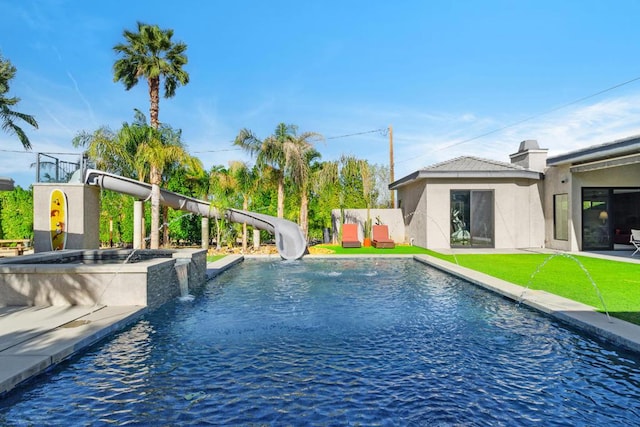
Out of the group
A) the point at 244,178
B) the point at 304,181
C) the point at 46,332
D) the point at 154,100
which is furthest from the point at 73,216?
the point at 46,332

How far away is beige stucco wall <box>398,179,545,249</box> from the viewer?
18812 mm

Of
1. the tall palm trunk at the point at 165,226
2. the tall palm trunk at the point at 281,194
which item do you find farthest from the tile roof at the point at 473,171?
the tall palm trunk at the point at 165,226

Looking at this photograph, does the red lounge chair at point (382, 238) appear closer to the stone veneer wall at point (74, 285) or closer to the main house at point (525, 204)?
the main house at point (525, 204)

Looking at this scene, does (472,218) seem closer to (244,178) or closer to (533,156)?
(533,156)

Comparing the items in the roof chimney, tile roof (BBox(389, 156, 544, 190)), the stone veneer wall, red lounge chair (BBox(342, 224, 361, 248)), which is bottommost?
the stone veneer wall

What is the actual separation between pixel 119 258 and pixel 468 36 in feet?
55.0

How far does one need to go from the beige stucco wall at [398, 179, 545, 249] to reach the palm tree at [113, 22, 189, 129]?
13.0 m

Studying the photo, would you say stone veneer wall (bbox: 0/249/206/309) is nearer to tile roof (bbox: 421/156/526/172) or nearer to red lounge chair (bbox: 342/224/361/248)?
red lounge chair (bbox: 342/224/361/248)

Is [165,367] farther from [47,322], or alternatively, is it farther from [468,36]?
[468,36]

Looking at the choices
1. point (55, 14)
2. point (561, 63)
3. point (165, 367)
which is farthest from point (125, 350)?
point (561, 63)

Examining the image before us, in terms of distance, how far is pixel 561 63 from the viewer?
18.2 meters

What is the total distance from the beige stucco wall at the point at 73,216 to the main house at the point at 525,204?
1398 cm

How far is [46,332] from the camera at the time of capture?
211 inches

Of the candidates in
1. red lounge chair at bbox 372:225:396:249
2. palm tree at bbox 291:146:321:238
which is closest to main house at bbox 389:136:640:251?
red lounge chair at bbox 372:225:396:249
